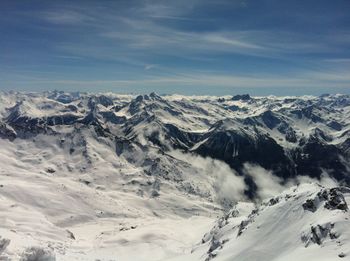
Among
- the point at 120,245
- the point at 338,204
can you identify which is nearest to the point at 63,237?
the point at 120,245

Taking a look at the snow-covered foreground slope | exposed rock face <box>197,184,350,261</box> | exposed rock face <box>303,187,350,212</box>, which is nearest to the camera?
the snow-covered foreground slope

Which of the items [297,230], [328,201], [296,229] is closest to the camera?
[297,230]

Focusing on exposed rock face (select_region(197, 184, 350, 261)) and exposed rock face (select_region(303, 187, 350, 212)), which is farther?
exposed rock face (select_region(303, 187, 350, 212))

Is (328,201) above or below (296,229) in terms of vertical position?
above

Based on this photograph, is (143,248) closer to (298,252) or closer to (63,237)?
(63,237)

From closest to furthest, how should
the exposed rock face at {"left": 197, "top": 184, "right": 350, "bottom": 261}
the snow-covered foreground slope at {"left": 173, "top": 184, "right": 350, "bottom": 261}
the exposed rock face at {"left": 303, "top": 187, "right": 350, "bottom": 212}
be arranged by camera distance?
the snow-covered foreground slope at {"left": 173, "top": 184, "right": 350, "bottom": 261} < the exposed rock face at {"left": 197, "top": 184, "right": 350, "bottom": 261} < the exposed rock face at {"left": 303, "top": 187, "right": 350, "bottom": 212}

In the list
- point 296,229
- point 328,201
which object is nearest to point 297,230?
point 296,229

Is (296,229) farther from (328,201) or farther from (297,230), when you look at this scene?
(328,201)

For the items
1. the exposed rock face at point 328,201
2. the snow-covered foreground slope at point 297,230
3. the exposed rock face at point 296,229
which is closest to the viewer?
the snow-covered foreground slope at point 297,230

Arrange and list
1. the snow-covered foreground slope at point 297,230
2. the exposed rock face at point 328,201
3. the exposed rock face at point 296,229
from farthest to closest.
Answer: the exposed rock face at point 328,201 < the exposed rock face at point 296,229 < the snow-covered foreground slope at point 297,230

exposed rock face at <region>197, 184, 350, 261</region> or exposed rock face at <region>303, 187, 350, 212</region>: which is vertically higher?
exposed rock face at <region>303, 187, 350, 212</region>

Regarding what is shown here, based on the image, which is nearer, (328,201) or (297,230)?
(297,230)
